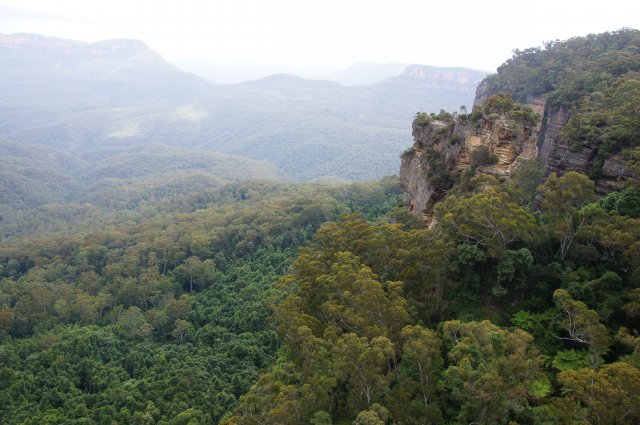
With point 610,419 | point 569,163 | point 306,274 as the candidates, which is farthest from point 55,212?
point 610,419

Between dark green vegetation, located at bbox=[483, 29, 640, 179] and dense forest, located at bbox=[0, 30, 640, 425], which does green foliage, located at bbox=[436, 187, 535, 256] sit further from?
dark green vegetation, located at bbox=[483, 29, 640, 179]

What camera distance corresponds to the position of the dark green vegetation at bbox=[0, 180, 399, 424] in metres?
28.8

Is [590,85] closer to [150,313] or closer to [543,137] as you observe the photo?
[543,137]

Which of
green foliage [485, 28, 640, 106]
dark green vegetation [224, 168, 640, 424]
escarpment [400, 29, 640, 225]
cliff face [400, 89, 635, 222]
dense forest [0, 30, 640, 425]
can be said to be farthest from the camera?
green foliage [485, 28, 640, 106]

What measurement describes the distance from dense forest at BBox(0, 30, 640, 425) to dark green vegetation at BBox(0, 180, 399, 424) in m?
0.17

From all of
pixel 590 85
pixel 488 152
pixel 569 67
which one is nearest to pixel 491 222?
pixel 488 152

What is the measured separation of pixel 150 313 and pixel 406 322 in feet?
96.1

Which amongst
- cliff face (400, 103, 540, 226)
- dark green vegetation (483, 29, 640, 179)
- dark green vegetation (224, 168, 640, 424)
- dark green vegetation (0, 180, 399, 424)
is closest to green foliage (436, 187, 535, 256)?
dark green vegetation (224, 168, 640, 424)

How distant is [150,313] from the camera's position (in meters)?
39.9

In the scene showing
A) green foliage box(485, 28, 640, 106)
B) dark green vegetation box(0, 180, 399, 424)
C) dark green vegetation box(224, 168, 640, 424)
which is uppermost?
green foliage box(485, 28, 640, 106)

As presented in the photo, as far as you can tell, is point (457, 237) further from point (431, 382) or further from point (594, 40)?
point (594, 40)

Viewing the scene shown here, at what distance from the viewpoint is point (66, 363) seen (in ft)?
106

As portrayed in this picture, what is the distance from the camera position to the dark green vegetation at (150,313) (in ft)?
94.6

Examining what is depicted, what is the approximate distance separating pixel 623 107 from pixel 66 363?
34427 millimetres
